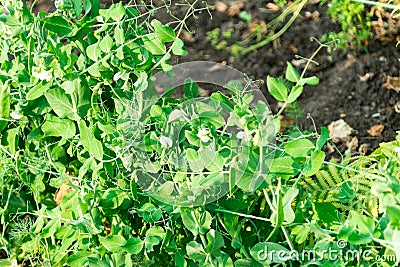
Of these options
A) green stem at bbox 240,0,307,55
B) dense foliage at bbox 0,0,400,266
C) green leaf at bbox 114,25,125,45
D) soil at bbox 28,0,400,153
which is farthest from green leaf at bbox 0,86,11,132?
green stem at bbox 240,0,307,55

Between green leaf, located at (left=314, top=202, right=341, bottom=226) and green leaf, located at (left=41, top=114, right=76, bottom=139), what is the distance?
2.17 feet

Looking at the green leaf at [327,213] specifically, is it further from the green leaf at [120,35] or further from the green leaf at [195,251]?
the green leaf at [120,35]

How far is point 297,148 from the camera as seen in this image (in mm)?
1361

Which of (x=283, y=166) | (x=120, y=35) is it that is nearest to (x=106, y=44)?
(x=120, y=35)

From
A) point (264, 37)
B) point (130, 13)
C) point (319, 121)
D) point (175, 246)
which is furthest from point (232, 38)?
point (175, 246)

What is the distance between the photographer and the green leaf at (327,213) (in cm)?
137

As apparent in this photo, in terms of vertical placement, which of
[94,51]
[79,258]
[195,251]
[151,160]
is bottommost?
[79,258]

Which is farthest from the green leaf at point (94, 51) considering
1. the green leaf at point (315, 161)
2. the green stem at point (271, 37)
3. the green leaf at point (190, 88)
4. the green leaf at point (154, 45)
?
the green stem at point (271, 37)

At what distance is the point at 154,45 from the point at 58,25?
246 mm

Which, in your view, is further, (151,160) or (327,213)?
(151,160)

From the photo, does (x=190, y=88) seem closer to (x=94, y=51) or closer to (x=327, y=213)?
(x=94, y=51)

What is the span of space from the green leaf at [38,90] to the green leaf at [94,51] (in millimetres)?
138

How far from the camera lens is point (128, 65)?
1.57 meters

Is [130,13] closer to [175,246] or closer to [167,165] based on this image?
[167,165]
